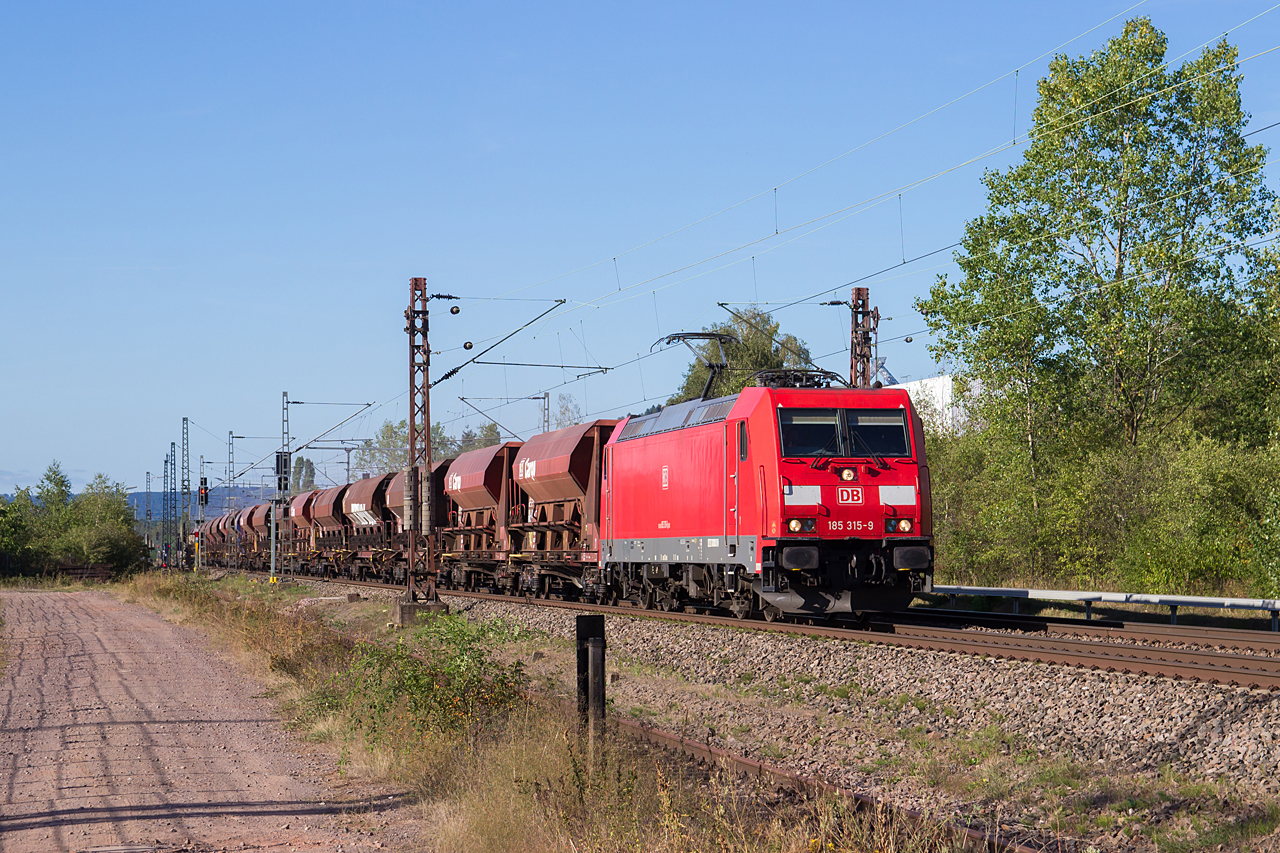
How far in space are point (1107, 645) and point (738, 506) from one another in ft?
19.6

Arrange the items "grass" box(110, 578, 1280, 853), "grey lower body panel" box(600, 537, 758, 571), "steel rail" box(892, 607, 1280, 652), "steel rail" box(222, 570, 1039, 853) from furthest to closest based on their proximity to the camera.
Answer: "grey lower body panel" box(600, 537, 758, 571) < "steel rail" box(892, 607, 1280, 652) < "grass" box(110, 578, 1280, 853) < "steel rail" box(222, 570, 1039, 853)

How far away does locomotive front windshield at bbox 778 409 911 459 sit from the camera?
18.0 meters

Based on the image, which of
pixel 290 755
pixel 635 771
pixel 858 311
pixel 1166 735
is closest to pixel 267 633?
pixel 290 755

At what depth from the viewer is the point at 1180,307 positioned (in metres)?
30.3

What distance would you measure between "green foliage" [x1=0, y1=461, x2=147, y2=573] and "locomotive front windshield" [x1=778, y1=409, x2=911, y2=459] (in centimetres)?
5532

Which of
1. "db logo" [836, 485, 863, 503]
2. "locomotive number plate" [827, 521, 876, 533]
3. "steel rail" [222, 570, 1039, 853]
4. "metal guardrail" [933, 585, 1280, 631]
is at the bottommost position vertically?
"steel rail" [222, 570, 1039, 853]

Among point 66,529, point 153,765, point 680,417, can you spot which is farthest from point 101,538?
point 153,765

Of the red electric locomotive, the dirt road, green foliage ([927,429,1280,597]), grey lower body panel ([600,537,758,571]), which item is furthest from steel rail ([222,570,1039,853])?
green foliage ([927,429,1280,597])

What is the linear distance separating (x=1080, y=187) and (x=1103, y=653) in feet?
72.3

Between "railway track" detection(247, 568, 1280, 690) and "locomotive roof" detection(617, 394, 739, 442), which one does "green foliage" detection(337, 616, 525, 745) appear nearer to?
"railway track" detection(247, 568, 1280, 690)

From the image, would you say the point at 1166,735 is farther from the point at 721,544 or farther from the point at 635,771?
the point at 721,544

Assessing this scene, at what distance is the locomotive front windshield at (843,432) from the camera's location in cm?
1795

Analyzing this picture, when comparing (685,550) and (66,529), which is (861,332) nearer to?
(685,550)

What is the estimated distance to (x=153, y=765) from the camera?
1040 cm
